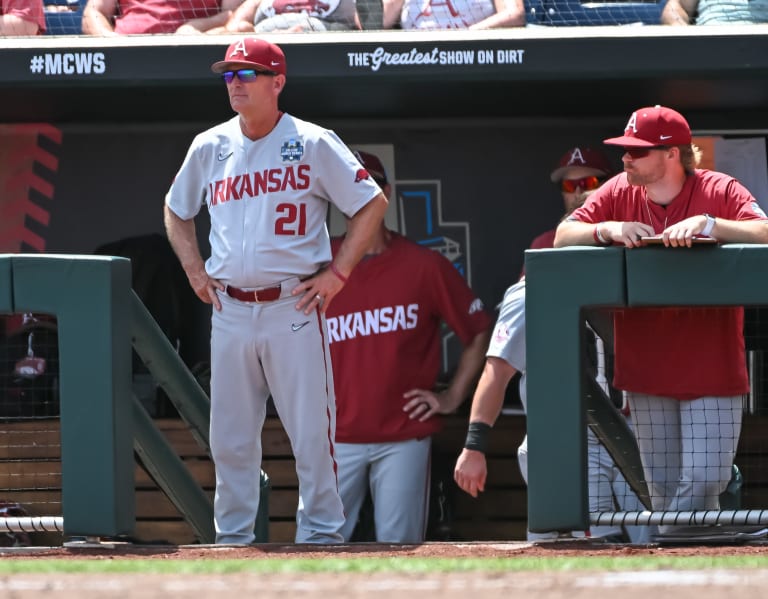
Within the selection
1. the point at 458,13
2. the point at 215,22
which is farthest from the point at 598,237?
the point at 215,22

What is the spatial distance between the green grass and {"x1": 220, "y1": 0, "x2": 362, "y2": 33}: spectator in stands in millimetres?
3189

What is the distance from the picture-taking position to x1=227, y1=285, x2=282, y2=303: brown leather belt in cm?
472

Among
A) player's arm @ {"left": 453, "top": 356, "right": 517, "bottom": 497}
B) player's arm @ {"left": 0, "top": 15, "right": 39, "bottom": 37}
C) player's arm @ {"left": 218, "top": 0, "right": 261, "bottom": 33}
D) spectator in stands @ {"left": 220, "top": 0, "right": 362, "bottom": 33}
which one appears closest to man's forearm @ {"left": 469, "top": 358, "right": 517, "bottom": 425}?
player's arm @ {"left": 453, "top": 356, "right": 517, "bottom": 497}

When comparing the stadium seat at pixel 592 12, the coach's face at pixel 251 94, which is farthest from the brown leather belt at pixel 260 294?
the stadium seat at pixel 592 12

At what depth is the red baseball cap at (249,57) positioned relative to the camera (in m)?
4.79

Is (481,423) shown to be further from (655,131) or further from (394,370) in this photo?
(655,131)

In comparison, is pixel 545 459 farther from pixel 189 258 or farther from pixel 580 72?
pixel 580 72

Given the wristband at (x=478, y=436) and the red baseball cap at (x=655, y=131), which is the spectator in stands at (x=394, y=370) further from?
the red baseball cap at (x=655, y=131)

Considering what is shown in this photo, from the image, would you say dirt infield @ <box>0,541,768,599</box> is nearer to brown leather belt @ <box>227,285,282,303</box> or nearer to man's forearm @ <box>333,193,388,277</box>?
brown leather belt @ <box>227,285,282,303</box>

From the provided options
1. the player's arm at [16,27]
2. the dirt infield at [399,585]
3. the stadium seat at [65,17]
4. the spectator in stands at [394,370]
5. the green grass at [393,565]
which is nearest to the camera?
the dirt infield at [399,585]

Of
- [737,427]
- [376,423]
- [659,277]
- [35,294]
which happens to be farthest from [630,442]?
[35,294]

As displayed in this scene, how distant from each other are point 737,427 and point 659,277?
0.62 m

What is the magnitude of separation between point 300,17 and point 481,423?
7.57ft

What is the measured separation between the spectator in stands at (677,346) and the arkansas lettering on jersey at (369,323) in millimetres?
1600
